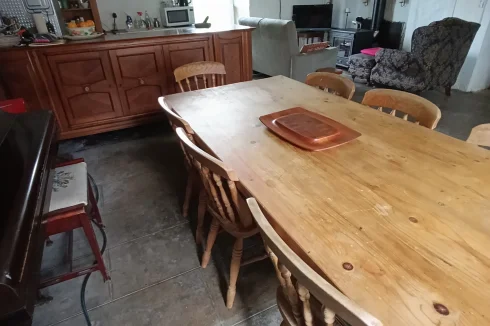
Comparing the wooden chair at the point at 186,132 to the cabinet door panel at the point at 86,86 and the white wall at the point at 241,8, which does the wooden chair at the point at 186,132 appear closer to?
the cabinet door panel at the point at 86,86

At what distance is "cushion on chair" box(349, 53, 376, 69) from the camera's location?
167 inches

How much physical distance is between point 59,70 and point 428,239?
3.02 m

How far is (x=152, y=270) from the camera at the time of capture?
159 centimetres

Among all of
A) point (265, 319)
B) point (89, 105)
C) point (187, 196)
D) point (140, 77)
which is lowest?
point (265, 319)

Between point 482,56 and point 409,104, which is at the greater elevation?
point 409,104

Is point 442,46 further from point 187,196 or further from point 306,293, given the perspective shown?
point 306,293

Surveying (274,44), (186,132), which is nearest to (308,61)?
(274,44)

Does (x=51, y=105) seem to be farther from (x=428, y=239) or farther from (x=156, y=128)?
(x=428, y=239)

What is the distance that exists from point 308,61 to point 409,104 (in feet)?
9.11

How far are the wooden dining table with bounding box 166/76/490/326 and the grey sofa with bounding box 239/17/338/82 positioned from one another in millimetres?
2736

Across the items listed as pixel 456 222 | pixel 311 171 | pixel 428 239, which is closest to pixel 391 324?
pixel 428 239

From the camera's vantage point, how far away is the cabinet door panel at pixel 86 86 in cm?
265

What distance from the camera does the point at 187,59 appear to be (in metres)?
3.05

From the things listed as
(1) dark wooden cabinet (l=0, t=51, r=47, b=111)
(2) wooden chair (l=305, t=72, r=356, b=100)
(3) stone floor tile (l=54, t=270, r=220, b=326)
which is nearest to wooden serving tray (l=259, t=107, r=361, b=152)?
(2) wooden chair (l=305, t=72, r=356, b=100)
